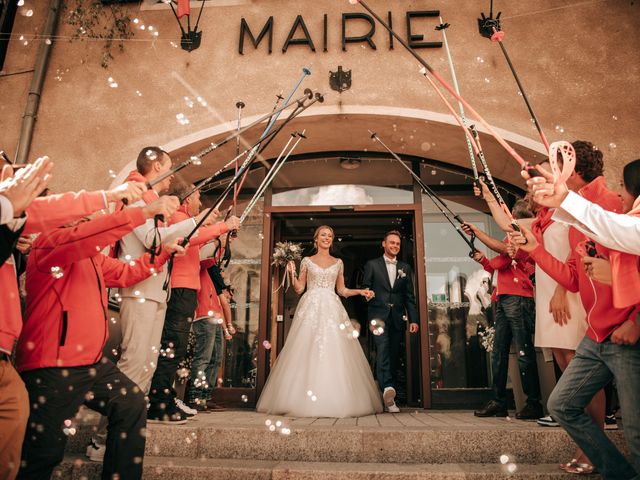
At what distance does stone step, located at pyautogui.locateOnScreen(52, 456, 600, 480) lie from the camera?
261 centimetres

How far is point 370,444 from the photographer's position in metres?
3.00

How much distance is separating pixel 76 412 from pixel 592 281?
2494mm

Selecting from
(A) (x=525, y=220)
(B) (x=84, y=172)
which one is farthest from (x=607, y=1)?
(B) (x=84, y=172)

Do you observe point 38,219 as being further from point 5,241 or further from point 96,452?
point 96,452

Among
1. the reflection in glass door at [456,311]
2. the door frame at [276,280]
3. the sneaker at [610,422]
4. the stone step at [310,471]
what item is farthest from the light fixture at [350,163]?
the stone step at [310,471]

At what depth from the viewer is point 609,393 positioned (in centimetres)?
377

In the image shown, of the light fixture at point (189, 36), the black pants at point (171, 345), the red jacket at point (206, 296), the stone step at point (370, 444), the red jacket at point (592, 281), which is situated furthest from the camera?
the light fixture at point (189, 36)

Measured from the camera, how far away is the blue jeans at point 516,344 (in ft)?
13.0

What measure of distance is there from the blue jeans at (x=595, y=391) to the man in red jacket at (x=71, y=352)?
6.78 ft

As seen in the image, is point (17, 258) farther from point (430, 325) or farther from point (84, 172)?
point (430, 325)

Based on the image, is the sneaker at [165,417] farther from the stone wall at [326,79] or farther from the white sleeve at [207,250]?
the stone wall at [326,79]

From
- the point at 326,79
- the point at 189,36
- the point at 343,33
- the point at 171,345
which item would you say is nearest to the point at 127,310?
the point at 171,345

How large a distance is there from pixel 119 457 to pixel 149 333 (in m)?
1.16

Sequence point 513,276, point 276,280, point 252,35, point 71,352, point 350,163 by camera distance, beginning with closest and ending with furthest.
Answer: point 71,352, point 513,276, point 252,35, point 276,280, point 350,163
